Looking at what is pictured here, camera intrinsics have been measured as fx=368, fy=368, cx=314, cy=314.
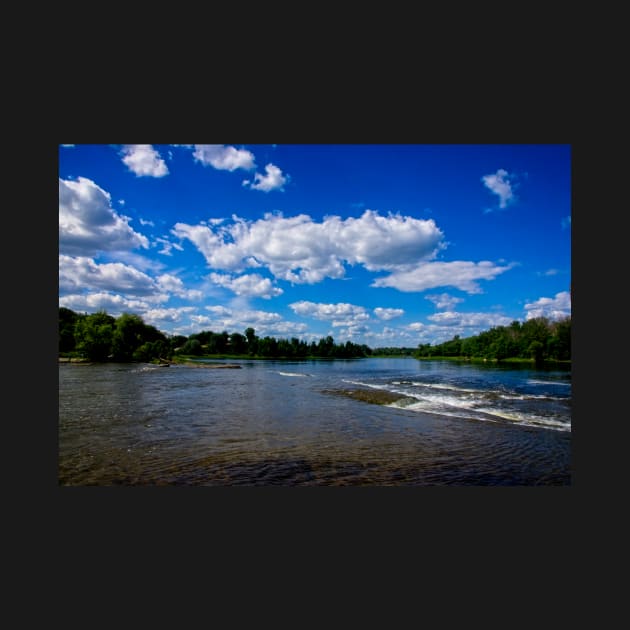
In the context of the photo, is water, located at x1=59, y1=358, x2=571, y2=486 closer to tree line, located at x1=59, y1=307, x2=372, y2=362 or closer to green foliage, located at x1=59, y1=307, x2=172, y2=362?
tree line, located at x1=59, y1=307, x2=372, y2=362

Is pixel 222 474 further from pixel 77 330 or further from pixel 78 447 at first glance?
pixel 77 330

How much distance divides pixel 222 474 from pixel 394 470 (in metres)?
3.50

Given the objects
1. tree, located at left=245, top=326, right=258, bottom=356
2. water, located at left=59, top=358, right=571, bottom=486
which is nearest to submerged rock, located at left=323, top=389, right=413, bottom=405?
water, located at left=59, top=358, right=571, bottom=486

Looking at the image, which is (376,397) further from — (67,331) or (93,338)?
(67,331)

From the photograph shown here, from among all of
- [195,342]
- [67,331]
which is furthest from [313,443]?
[195,342]

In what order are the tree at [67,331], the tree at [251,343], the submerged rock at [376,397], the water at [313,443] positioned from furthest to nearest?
the tree at [251,343] < the tree at [67,331] < the submerged rock at [376,397] < the water at [313,443]

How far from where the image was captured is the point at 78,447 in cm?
898

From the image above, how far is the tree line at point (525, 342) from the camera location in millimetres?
49656

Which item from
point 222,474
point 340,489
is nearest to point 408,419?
point 340,489

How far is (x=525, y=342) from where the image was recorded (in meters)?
57.7

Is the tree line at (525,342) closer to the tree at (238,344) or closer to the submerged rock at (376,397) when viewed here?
the submerged rock at (376,397)

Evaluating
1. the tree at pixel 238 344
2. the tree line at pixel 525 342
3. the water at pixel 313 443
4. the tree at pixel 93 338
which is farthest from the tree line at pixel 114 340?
the tree line at pixel 525 342

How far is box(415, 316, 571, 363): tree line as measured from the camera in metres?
49.7

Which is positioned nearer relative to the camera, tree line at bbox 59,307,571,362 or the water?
the water
